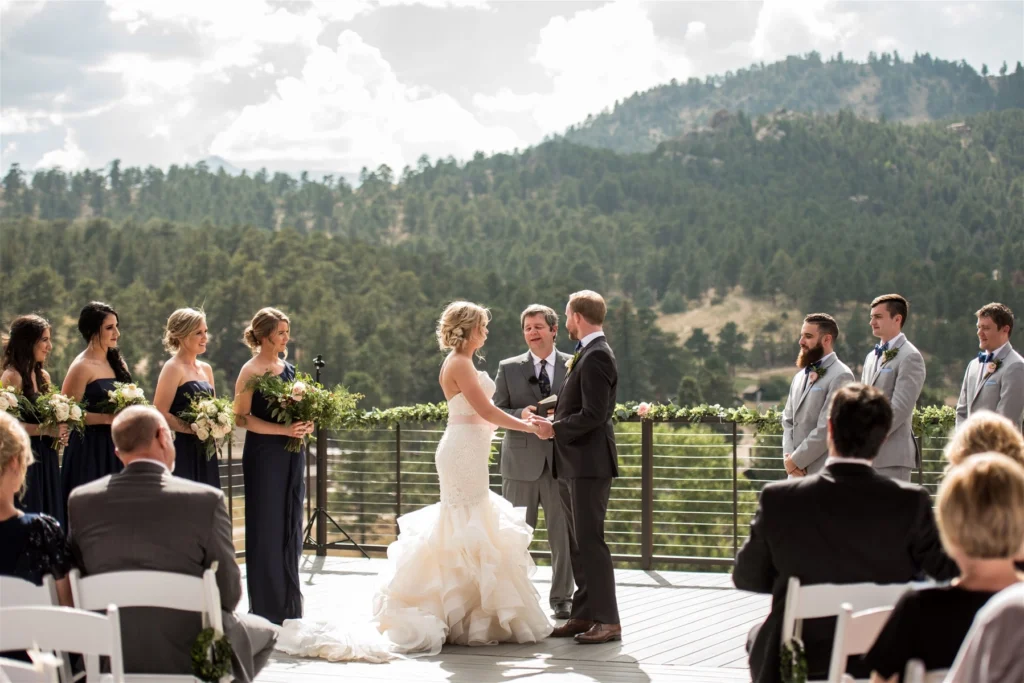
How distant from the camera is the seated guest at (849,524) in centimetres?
285

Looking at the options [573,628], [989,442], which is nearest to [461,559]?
[573,628]

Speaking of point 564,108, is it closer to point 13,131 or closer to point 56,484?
point 13,131

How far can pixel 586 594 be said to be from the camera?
534cm

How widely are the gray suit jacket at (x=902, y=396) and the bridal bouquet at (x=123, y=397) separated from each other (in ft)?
12.5

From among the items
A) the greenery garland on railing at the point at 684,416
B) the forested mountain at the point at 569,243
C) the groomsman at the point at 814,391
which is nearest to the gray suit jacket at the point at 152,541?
the groomsman at the point at 814,391

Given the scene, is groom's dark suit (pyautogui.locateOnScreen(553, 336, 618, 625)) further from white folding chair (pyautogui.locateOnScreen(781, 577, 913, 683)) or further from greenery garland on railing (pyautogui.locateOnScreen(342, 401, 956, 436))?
white folding chair (pyautogui.locateOnScreen(781, 577, 913, 683))

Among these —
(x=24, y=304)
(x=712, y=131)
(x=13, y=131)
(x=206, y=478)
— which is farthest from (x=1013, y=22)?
(x=206, y=478)

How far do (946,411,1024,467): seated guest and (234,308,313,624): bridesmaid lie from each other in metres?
3.34

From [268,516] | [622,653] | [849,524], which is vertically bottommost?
[622,653]

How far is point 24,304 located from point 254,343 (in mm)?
57828

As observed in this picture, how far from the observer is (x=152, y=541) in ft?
9.86

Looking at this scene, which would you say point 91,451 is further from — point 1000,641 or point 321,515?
point 1000,641

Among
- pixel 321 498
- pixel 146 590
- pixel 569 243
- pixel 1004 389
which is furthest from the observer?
pixel 569 243

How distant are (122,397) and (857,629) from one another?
4115mm
